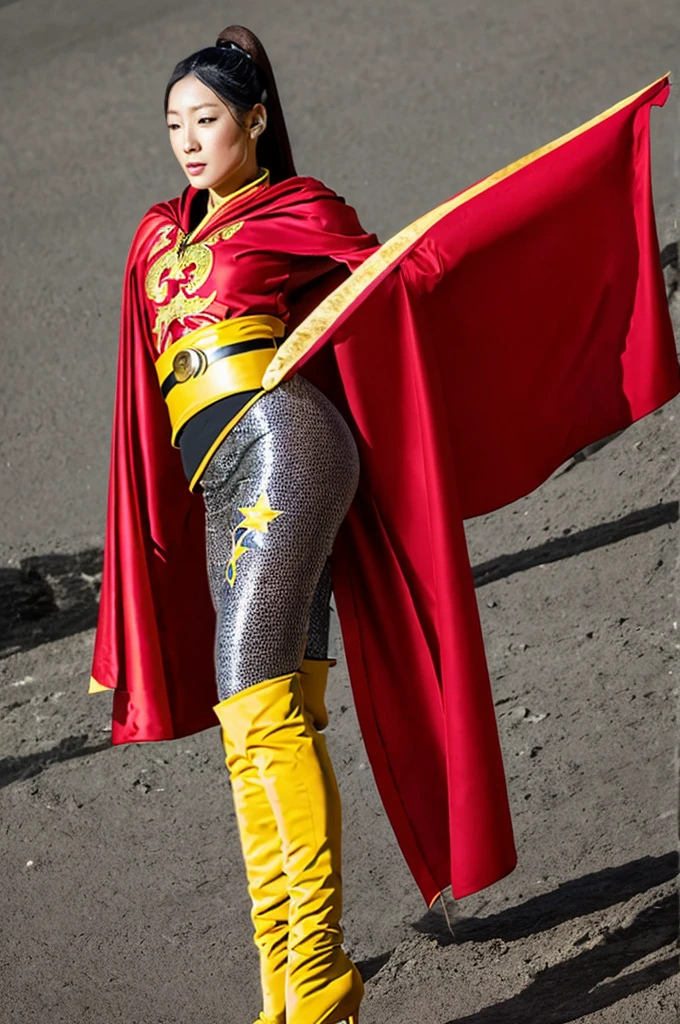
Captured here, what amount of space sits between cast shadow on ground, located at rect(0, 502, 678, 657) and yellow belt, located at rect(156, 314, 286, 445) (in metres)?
2.15

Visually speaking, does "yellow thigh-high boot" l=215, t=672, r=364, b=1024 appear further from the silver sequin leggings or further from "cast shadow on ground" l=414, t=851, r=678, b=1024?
"cast shadow on ground" l=414, t=851, r=678, b=1024

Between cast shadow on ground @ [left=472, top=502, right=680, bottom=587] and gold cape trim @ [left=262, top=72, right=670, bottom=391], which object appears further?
cast shadow on ground @ [left=472, top=502, right=680, bottom=587]

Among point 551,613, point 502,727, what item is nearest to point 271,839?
point 502,727

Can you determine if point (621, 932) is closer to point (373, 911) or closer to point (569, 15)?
point (373, 911)

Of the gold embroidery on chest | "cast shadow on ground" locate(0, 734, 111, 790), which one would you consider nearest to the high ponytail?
the gold embroidery on chest

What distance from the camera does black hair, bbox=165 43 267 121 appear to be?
2.85 meters

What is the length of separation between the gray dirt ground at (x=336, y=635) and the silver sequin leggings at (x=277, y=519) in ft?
2.88

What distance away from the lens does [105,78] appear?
24.5ft

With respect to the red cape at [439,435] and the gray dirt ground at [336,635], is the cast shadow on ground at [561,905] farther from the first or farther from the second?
the red cape at [439,435]

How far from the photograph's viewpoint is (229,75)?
2857mm

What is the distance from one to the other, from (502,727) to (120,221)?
3.33 meters

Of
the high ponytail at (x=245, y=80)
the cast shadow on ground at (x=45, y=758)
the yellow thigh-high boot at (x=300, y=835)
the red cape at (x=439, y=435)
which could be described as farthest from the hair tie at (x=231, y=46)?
the cast shadow on ground at (x=45, y=758)

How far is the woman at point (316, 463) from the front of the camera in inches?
111

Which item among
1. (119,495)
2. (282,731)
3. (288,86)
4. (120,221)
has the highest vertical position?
(288,86)
